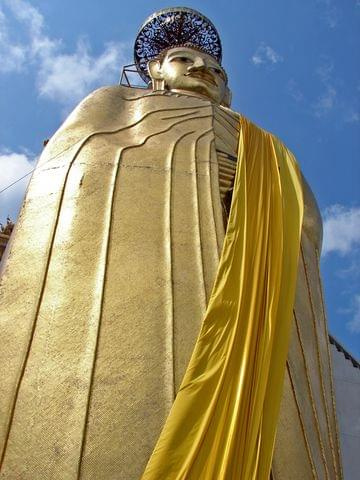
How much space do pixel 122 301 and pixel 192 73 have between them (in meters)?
3.25

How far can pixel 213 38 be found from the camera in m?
7.20

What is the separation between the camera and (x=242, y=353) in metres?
2.65

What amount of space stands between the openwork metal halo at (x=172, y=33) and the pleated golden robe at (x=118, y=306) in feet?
10.9

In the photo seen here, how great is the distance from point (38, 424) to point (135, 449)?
355 mm

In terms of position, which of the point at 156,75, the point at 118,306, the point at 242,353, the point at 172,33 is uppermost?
the point at 172,33

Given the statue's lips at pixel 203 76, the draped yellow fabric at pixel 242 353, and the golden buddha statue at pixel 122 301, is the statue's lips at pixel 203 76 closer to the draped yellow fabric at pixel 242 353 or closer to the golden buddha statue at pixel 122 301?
the golden buddha statue at pixel 122 301

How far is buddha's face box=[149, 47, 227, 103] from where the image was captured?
5535mm

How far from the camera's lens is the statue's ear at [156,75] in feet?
19.1

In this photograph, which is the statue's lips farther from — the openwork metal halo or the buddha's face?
the openwork metal halo

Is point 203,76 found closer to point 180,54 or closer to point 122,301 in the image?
point 180,54

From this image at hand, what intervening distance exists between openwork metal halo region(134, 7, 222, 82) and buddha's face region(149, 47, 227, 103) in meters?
1.30

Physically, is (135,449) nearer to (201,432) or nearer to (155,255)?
(201,432)

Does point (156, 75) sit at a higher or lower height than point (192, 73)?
higher

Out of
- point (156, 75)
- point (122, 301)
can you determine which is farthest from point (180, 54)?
point (122, 301)
